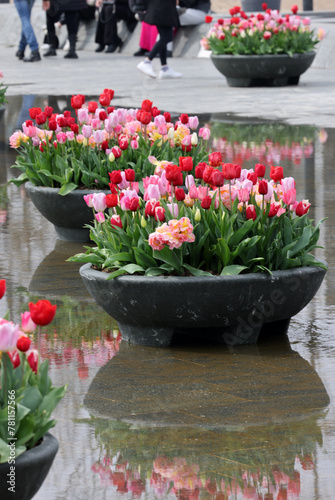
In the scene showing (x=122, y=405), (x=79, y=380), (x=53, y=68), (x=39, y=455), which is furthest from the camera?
(x=53, y=68)

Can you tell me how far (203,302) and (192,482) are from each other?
5.46 ft

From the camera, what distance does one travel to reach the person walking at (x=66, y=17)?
984 inches

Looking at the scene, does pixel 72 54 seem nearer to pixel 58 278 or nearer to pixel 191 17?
pixel 191 17

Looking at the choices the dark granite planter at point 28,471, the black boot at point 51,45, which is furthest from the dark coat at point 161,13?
the dark granite planter at point 28,471

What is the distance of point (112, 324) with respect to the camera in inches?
242

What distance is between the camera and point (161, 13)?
19.2m

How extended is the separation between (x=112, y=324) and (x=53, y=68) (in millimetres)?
19126

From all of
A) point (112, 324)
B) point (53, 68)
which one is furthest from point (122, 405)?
point (53, 68)

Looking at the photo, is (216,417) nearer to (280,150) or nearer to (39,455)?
(39,455)

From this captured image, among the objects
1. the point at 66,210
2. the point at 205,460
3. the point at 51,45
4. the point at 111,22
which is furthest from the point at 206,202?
the point at 51,45

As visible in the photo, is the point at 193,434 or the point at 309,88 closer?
Result: the point at 193,434

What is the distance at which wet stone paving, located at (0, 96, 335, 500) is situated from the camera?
393 cm

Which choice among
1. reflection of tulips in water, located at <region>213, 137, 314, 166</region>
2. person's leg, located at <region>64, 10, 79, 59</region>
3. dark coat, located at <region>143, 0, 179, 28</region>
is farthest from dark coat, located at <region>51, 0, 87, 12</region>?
reflection of tulips in water, located at <region>213, 137, 314, 166</region>

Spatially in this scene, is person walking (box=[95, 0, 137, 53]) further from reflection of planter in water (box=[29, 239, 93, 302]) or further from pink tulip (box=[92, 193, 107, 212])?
pink tulip (box=[92, 193, 107, 212])
